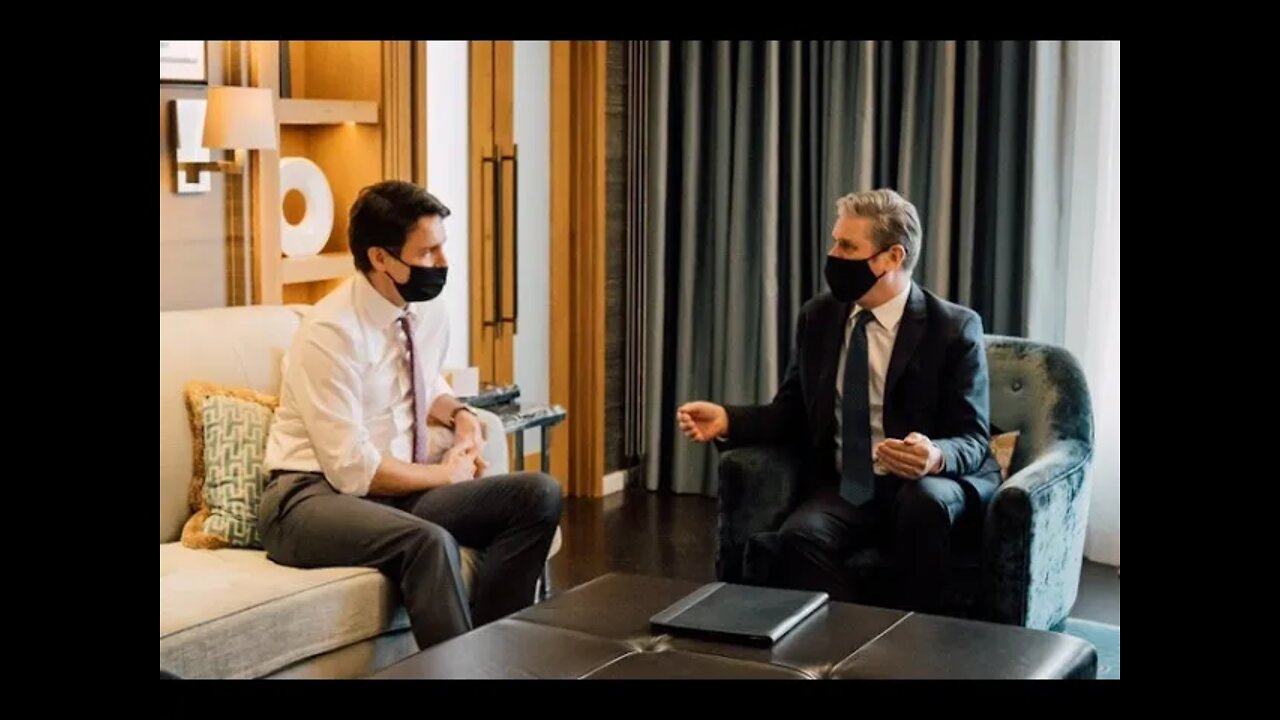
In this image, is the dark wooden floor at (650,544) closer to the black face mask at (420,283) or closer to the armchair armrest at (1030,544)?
the armchair armrest at (1030,544)

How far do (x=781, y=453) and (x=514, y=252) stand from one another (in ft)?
6.24

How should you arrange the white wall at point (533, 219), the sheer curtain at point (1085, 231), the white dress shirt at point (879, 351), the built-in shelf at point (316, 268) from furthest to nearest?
the white wall at point (533, 219)
the sheer curtain at point (1085, 231)
the built-in shelf at point (316, 268)
the white dress shirt at point (879, 351)

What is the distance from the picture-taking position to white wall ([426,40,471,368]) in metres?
4.72

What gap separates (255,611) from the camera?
2699mm

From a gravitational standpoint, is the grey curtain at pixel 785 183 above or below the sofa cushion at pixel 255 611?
above

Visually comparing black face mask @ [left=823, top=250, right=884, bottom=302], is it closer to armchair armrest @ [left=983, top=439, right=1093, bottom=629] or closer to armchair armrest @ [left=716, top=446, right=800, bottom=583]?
armchair armrest @ [left=716, top=446, right=800, bottom=583]

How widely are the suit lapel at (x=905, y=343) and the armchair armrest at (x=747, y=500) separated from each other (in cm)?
30

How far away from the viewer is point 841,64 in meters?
5.02

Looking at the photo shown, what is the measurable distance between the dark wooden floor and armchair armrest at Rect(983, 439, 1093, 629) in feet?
3.16

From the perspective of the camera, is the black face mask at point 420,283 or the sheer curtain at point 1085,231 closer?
the black face mask at point 420,283

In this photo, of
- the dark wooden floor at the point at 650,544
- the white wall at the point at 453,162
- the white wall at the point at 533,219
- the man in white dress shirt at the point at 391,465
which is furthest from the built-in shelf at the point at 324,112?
the dark wooden floor at the point at 650,544

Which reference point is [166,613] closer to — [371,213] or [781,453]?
[371,213]

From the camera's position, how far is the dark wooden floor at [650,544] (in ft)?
14.2
